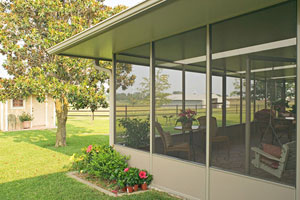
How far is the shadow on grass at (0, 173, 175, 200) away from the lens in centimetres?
388

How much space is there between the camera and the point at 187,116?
3.92m

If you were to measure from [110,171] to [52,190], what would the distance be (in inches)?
40.3

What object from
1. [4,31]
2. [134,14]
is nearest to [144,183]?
[134,14]

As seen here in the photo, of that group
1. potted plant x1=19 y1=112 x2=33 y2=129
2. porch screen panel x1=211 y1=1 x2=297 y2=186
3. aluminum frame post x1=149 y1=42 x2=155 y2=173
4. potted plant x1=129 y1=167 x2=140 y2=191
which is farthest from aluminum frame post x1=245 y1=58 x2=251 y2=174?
potted plant x1=19 y1=112 x2=33 y2=129

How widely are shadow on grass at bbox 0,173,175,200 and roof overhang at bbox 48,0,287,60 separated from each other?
100 inches

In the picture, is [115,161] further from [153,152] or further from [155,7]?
[155,7]

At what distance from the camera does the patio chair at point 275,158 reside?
2594 millimetres

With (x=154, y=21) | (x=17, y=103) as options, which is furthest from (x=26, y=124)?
(x=154, y=21)

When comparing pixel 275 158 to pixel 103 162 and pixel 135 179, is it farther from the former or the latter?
pixel 103 162

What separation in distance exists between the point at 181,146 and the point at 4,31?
709 centimetres

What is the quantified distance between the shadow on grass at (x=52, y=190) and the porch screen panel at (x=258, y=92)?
143 cm

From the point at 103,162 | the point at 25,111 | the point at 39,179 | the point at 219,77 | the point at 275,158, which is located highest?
the point at 219,77

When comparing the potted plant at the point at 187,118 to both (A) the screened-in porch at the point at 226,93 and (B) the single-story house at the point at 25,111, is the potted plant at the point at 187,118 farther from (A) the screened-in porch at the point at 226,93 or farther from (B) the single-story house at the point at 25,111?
(B) the single-story house at the point at 25,111

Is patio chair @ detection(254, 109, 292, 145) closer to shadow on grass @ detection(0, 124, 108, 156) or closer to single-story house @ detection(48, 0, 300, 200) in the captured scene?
single-story house @ detection(48, 0, 300, 200)
